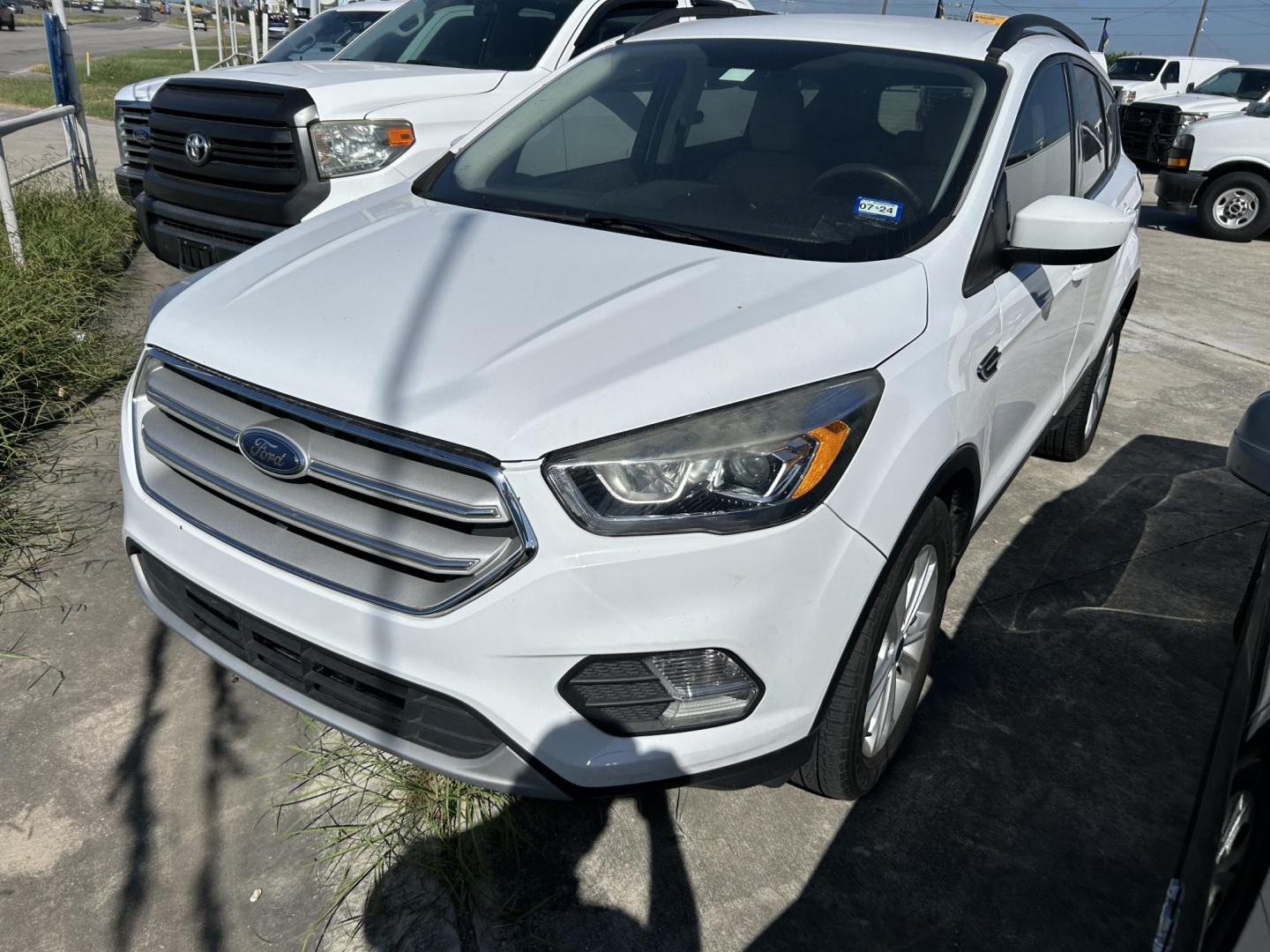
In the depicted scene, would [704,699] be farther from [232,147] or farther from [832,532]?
[232,147]

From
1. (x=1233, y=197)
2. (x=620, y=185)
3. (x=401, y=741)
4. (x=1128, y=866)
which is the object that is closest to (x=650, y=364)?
(x=401, y=741)

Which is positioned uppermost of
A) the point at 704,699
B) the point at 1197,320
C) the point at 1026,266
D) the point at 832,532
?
the point at 1026,266

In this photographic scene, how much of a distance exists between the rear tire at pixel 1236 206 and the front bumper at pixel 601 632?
11.1 m

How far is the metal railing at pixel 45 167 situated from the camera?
5352 mm

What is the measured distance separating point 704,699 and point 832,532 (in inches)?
15.8

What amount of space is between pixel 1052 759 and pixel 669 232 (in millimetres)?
1776

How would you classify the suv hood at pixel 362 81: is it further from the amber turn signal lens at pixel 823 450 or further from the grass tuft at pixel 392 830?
the amber turn signal lens at pixel 823 450

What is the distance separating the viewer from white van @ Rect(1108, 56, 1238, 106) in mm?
19172

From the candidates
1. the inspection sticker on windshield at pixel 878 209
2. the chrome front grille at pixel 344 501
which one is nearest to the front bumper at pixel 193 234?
the chrome front grille at pixel 344 501

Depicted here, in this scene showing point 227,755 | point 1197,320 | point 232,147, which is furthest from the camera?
point 1197,320

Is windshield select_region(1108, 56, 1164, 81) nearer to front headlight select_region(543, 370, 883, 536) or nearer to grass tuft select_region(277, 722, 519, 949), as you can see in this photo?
front headlight select_region(543, 370, 883, 536)

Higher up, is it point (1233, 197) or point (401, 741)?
point (401, 741)

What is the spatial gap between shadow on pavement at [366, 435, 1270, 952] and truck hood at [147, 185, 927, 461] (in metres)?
1.09

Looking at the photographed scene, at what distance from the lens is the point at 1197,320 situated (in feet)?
25.4
